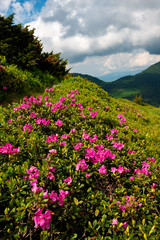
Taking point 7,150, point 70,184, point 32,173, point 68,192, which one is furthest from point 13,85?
point 68,192

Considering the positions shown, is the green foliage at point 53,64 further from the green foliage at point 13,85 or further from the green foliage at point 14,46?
the green foliage at point 13,85

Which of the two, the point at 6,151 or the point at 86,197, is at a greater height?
the point at 6,151

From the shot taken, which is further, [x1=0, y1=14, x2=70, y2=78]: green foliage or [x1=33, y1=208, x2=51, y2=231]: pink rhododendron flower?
[x1=0, y1=14, x2=70, y2=78]: green foliage

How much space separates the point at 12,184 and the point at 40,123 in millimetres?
2129

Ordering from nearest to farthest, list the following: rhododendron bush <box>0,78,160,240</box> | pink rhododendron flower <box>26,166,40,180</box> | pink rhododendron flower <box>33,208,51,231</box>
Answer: pink rhododendron flower <box>33,208,51,231</box> → rhododendron bush <box>0,78,160,240</box> → pink rhododendron flower <box>26,166,40,180</box>

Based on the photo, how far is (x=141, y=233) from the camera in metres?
2.09

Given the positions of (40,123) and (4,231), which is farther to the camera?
(40,123)

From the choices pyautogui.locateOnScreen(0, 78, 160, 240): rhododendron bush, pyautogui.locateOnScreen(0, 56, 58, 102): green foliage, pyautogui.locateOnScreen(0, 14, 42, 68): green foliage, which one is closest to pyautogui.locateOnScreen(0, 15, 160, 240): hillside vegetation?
pyautogui.locateOnScreen(0, 78, 160, 240): rhododendron bush

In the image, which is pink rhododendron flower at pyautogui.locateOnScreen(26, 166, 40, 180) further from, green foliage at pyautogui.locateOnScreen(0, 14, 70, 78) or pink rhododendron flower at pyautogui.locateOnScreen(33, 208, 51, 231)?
green foliage at pyautogui.locateOnScreen(0, 14, 70, 78)

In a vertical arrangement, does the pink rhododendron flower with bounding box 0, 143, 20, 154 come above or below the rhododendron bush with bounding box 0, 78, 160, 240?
above

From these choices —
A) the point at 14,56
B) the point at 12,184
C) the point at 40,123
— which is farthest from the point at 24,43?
the point at 12,184

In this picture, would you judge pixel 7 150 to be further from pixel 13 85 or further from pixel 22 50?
pixel 22 50

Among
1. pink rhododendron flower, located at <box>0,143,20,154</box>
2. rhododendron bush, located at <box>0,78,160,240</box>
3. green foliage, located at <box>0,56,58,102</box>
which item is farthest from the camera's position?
green foliage, located at <box>0,56,58,102</box>

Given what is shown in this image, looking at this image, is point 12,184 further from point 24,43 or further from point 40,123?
point 24,43
